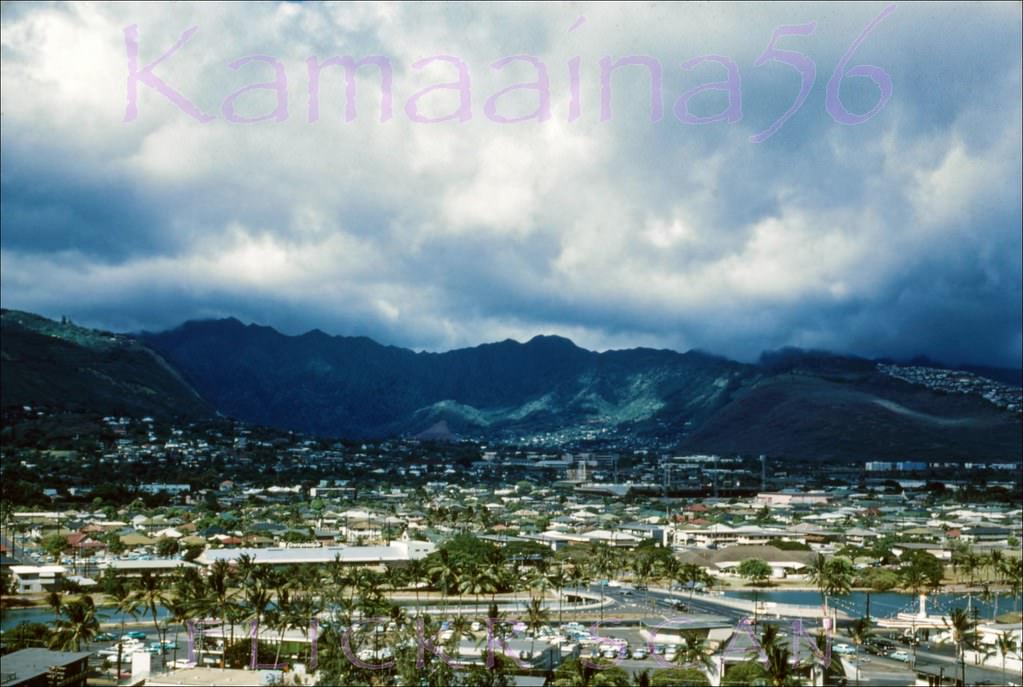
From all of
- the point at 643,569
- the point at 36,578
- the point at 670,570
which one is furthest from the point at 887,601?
the point at 36,578

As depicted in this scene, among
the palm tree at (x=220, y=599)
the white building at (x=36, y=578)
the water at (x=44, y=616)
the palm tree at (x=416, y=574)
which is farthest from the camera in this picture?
the palm tree at (x=416, y=574)

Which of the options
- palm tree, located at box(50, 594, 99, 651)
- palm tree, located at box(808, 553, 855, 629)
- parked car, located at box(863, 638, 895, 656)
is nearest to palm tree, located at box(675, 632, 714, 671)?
parked car, located at box(863, 638, 895, 656)

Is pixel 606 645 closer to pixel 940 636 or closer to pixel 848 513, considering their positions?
pixel 940 636

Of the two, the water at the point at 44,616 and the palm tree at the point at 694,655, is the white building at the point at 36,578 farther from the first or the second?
the palm tree at the point at 694,655

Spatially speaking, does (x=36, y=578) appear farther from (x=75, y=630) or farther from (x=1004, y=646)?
(x=1004, y=646)

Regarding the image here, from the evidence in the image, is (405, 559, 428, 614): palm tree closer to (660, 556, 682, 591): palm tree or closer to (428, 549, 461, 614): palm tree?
(428, 549, 461, 614): palm tree

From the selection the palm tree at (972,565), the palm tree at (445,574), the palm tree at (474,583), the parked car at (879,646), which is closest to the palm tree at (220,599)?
the palm tree at (474,583)
